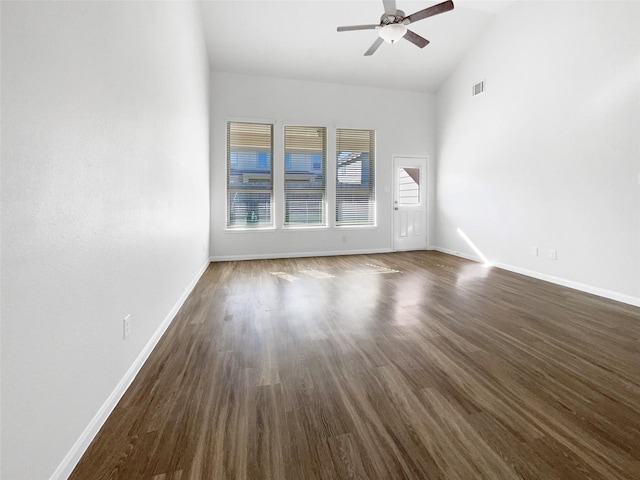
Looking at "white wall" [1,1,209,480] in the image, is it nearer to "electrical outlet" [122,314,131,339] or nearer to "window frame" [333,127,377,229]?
"electrical outlet" [122,314,131,339]

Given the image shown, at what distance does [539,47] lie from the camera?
424cm

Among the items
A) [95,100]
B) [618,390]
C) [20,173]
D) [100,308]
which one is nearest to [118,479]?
[100,308]

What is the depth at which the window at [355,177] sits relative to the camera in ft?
20.7

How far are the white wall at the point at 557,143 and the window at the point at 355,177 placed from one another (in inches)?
69.9

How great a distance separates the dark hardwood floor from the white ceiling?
424 cm

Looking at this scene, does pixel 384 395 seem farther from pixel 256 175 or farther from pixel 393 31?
pixel 256 175

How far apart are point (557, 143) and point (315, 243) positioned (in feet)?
13.6

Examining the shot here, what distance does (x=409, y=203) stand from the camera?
676cm

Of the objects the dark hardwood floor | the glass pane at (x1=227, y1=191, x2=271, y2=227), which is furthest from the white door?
the dark hardwood floor

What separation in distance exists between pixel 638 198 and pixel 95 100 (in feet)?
15.4

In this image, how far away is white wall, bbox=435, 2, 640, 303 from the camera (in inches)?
130

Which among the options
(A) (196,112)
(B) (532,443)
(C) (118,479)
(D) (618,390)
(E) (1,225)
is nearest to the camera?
(E) (1,225)

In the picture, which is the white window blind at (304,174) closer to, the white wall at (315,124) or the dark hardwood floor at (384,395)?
the white wall at (315,124)

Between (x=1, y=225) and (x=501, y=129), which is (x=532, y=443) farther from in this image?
(x=501, y=129)
